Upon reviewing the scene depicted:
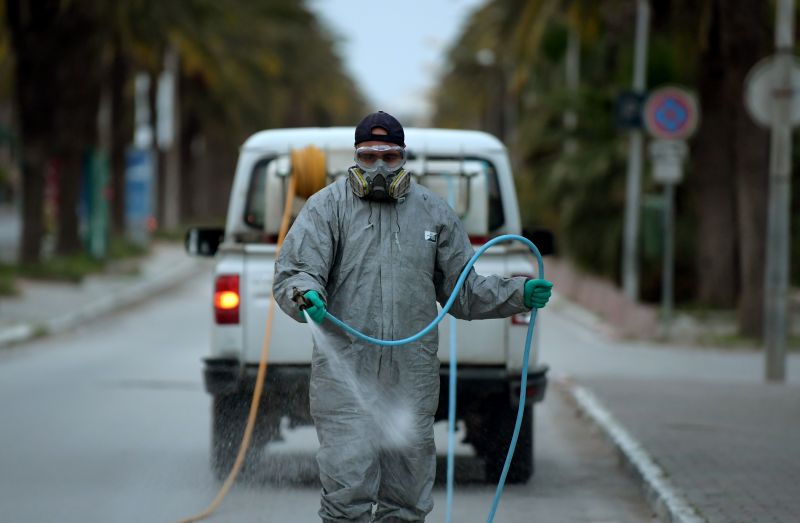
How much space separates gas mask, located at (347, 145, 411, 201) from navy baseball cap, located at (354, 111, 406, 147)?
0.04 metres

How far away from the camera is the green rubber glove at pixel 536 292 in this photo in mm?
5980

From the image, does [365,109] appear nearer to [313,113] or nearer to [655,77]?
[313,113]

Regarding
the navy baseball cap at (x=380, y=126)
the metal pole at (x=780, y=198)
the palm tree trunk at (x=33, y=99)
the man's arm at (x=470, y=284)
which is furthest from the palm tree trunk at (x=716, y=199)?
the navy baseball cap at (x=380, y=126)

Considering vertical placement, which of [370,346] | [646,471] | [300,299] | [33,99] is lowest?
[646,471]

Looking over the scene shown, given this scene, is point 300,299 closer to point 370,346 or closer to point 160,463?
point 370,346

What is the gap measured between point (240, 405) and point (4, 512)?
1.50 meters

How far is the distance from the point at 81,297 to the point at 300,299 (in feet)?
66.1

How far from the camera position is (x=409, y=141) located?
9211 millimetres

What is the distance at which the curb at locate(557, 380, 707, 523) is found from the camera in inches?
295

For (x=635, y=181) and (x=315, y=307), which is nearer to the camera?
(x=315, y=307)

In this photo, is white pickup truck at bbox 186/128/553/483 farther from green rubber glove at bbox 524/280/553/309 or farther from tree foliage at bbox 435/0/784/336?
tree foliage at bbox 435/0/784/336

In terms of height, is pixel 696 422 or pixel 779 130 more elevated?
pixel 779 130

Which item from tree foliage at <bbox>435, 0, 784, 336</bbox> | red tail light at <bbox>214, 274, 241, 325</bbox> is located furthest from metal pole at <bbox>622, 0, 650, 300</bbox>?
red tail light at <bbox>214, 274, 241, 325</bbox>

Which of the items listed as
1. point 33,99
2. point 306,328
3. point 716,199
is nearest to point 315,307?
point 306,328
